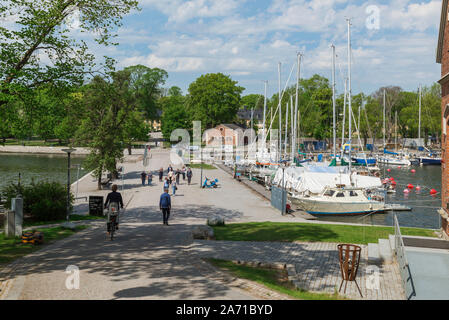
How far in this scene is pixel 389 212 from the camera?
29.9 metres

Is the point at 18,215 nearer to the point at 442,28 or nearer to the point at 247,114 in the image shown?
the point at 442,28

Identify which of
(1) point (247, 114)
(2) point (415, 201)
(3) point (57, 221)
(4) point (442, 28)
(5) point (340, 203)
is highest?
(1) point (247, 114)

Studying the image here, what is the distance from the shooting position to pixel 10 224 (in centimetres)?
1307

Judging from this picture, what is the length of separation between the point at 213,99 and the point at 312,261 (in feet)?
296

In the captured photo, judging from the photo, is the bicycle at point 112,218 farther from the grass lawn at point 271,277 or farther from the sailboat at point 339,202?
the sailboat at point 339,202

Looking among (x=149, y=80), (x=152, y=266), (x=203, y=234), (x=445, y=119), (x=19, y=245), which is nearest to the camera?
(x=152, y=266)

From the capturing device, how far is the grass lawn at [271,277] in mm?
8469

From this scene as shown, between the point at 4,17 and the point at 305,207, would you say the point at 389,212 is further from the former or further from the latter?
the point at 4,17

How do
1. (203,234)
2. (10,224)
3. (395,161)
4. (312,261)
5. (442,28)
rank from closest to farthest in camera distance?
(312,261)
(10,224)
(203,234)
(442,28)
(395,161)

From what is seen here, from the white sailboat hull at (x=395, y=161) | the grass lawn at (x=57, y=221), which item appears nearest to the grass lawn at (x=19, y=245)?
the grass lawn at (x=57, y=221)

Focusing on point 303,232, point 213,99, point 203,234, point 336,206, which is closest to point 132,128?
point 336,206

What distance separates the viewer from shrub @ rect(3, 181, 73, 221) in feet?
58.4

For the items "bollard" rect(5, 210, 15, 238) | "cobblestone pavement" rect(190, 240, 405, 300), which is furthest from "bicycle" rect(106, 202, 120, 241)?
"bollard" rect(5, 210, 15, 238)
